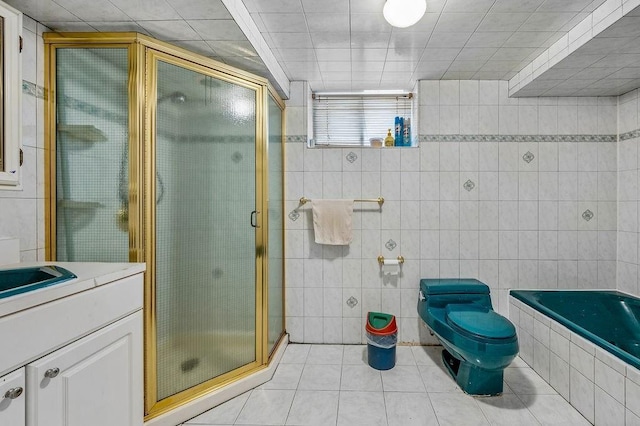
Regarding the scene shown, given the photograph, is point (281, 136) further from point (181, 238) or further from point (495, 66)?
point (495, 66)

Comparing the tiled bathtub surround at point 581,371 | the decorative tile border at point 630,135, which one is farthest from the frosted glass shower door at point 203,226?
the decorative tile border at point 630,135

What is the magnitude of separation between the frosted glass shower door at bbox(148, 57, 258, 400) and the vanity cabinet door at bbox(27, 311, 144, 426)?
30 centimetres

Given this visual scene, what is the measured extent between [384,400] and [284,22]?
220cm

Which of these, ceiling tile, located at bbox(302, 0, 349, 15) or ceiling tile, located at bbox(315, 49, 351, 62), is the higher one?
ceiling tile, located at bbox(315, 49, 351, 62)

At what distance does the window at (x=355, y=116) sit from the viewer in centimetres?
261

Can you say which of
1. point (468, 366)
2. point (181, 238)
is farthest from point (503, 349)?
point (181, 238)

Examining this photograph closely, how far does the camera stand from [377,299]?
2.42 meters

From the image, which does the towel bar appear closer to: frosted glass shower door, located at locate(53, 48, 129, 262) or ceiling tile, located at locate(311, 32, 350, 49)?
ceiling tile, located at locate(311, 32, 350, 49)

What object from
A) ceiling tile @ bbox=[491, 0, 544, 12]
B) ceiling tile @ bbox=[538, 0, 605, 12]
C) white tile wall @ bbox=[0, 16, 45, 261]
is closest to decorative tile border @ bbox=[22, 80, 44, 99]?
white tile wall @ bbox=[0, 16, 45, 261]

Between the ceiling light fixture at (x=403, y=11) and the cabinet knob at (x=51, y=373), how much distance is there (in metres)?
1.86

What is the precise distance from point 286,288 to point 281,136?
48.5 inches

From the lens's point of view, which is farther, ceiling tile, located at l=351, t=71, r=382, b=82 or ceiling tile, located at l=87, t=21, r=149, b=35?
ceiling tile, located at l=351, t=71, r=382, b=82

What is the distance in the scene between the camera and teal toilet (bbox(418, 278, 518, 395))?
164 cm

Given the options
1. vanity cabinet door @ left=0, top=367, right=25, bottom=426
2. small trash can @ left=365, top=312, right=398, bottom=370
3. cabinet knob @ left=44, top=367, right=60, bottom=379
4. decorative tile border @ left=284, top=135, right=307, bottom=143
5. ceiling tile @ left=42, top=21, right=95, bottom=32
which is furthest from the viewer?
decorative tile border @ left=284, top=135, right=307, bottom=143
